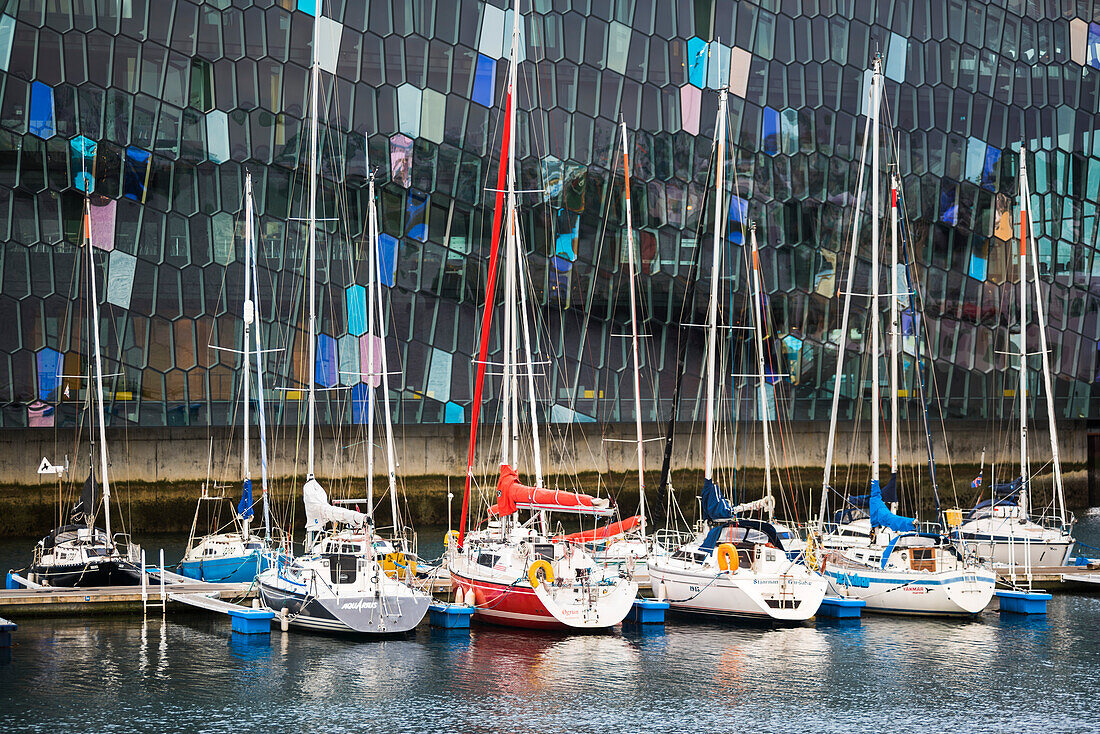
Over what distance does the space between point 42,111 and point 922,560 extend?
25318 mm

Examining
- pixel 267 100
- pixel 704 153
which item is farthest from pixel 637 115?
pixel 267 100

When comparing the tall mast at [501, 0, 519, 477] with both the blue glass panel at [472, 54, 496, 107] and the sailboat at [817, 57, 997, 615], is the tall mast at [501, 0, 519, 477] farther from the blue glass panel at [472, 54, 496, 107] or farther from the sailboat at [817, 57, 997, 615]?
the blue glass panel at [472, 54, 496, 107]

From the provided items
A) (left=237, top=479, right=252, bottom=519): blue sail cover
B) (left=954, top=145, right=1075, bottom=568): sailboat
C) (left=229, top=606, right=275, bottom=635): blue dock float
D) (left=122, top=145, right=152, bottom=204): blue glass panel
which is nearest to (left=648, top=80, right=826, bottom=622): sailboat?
(left=954, top=145, right=1075, bottom=568): sailboat

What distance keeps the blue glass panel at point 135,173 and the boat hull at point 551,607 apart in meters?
19.8

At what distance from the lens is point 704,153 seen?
46500 millimetres

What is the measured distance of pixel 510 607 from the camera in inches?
1054

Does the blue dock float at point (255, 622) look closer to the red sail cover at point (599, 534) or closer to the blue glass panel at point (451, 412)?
the red sail cover at point (599, 534)

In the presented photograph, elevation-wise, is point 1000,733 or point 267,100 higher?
point 267,100

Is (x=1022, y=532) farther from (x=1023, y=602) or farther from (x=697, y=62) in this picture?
(x=697, y=62)

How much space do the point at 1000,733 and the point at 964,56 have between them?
1305 inches

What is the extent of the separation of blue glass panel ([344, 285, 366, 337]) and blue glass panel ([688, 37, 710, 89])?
11.5m

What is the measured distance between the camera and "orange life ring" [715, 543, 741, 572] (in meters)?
28.0

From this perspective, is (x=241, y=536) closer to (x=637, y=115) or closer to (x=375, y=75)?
(x=375, y=75)

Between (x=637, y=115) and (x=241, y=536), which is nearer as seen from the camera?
(x=241, y=536)
